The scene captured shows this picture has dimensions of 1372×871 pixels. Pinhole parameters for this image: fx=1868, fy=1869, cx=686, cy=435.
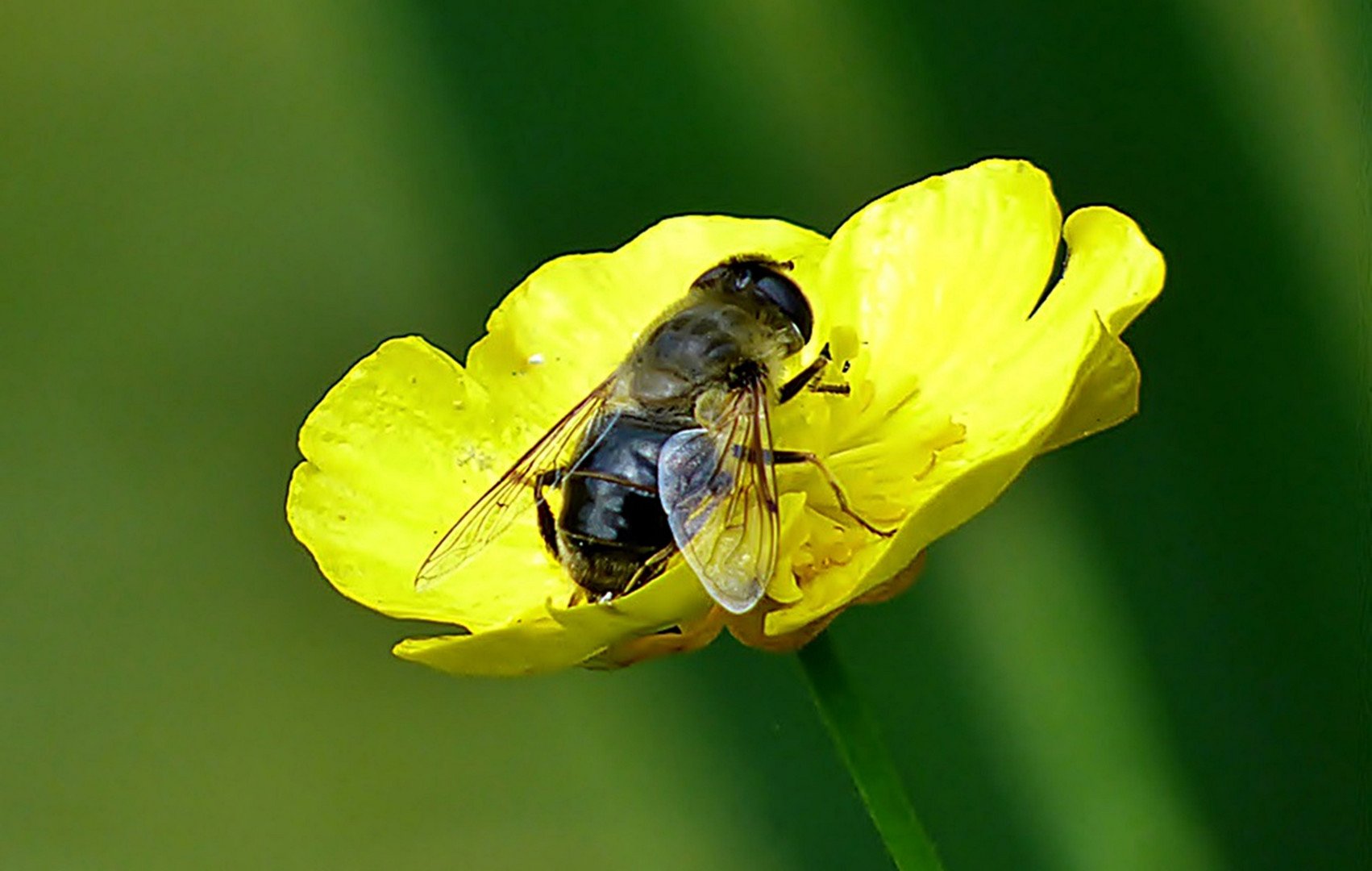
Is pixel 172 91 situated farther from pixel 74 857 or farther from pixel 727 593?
pixel 727 593

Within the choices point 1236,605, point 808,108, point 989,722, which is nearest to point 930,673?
point 989,722

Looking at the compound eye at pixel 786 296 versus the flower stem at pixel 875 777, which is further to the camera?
the compound eye at pixel 786 296

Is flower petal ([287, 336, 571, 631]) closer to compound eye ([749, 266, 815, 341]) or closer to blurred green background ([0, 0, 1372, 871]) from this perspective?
compound eye ([749, 266, 815, 341])

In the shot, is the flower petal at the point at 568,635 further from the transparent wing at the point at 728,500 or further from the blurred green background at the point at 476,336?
the blurred green background at the point at 476,336

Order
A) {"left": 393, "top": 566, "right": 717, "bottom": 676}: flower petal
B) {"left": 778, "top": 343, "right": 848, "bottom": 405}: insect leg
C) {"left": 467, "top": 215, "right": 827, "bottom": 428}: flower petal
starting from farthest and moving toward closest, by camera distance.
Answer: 1. {"left": 467, "top": 215, "right": 827, "bottom": 428}: flower petal
2. {"left": 778, "top": 343, "right": 848, "bottom": 405}: insect leg
3. {"left": 393, "top": 566, "right": 717, "bottom": 676}: flower petal

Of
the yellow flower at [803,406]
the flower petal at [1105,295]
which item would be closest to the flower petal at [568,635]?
the yellow flower at [803,406]

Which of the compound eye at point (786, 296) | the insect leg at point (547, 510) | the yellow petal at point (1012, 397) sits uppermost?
the compound eye at point (786, 296)

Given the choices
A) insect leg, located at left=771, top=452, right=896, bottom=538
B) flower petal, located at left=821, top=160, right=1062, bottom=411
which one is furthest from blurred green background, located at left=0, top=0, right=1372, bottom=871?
insect leg, located at left=771, top=452, right=896, bottom=538
